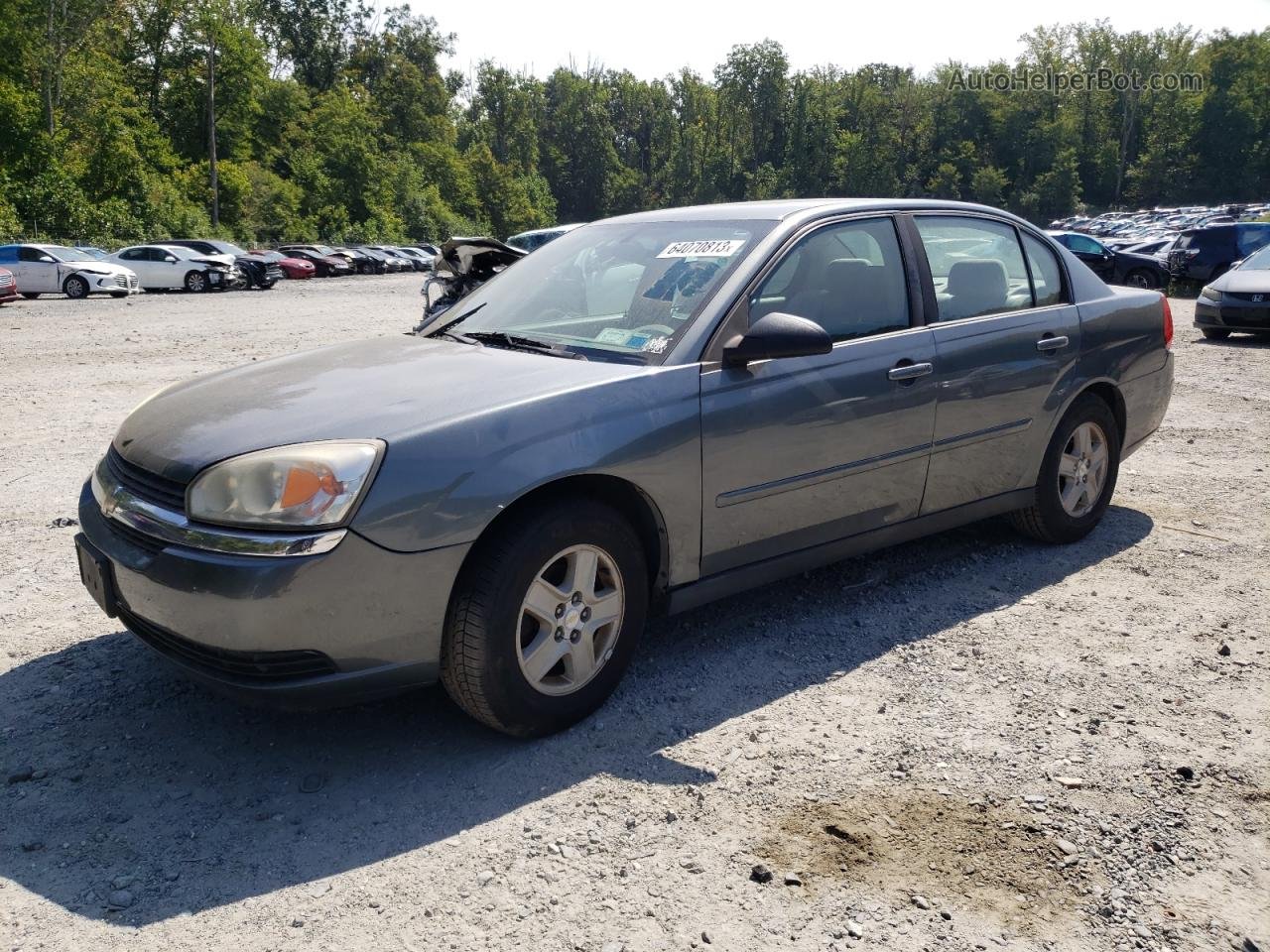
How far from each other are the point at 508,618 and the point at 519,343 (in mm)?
1235

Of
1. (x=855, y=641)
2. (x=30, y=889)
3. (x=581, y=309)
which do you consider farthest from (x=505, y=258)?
(x=30, y=889)

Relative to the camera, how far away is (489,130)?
11825 cm

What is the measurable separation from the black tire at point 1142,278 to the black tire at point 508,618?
81.8 feet

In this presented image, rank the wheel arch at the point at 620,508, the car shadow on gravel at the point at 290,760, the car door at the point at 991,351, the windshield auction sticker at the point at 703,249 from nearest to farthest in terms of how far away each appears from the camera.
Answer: the car shadow on gravel at the point at 290,760 < the wheel arch at the point at 620,508 < the windshield auction sticker at the point at 703,249 < the car door at the point at 991,351

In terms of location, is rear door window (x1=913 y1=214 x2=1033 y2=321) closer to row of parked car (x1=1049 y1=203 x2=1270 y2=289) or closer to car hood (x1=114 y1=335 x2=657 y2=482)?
car hood (x1=114 y1=335 x2=657 y2=482)

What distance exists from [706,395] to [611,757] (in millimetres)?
1221

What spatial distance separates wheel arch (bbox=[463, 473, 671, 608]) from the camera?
10.4 ft

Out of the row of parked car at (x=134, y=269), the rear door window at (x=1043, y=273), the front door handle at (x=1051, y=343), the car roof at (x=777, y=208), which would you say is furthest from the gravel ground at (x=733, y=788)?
the row of parked car at (x=134, y=269)

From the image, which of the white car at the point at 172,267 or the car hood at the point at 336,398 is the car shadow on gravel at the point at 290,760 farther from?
the white car at the point at 172,267

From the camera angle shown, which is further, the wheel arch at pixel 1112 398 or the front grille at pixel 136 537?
the wheel arch at pixel 1112 398

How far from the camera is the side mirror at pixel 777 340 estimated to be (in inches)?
140

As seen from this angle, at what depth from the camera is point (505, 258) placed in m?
9.47

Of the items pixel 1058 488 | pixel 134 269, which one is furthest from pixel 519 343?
pixel 134 269

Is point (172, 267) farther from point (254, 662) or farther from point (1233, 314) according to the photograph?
point (254, 662)
